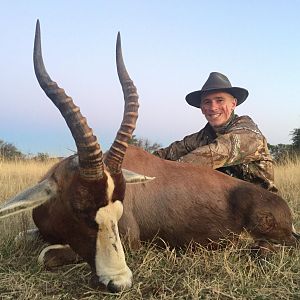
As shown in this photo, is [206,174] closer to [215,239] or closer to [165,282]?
[215,239]

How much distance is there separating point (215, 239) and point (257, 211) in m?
0.53

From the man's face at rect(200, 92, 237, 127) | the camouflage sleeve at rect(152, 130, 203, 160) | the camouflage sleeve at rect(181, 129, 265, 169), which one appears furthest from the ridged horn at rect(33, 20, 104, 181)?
the camouflage sleeve at rect(152, 130, 203, 160)

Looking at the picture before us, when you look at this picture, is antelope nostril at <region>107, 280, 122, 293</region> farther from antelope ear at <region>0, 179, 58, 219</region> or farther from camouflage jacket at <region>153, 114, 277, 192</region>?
camouflage jacket at <region>153, 114, 277, 192</region>

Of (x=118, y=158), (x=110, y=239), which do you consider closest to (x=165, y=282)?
(x=110, y=239)

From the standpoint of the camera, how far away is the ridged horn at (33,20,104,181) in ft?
12.4

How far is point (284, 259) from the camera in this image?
15.5 ft

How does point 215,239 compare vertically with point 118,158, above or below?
below

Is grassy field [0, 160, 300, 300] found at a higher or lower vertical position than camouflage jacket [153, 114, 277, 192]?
lower

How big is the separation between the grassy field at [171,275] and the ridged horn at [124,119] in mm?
979

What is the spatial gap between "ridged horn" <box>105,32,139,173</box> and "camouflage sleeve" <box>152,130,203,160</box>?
9.05 feet

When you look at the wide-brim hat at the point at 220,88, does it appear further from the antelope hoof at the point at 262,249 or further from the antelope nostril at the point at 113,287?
the antelope nostril at the point at 113,287

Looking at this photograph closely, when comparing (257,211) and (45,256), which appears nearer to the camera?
(45,256)

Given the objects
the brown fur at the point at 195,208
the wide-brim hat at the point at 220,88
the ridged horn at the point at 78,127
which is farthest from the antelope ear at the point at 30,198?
the wide-brim hat at the point at 220,88

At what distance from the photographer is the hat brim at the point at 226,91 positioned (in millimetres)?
6676
